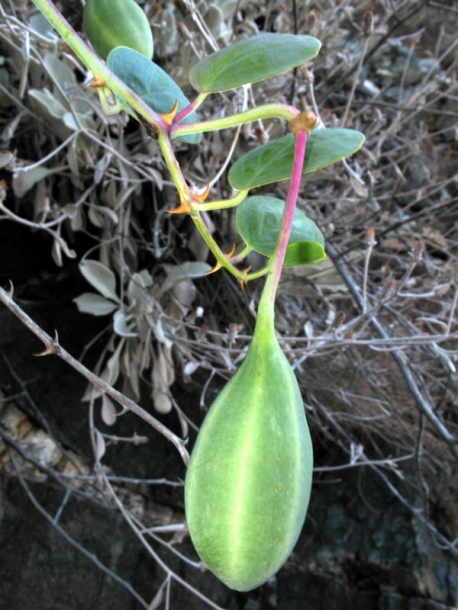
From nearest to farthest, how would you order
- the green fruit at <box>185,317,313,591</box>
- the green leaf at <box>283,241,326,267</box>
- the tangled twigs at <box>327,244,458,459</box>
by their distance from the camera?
the green fruit at <box>185,317,313,591</box>, the green leaf at <box>283,241,326,267</box>, the tangled twigs at <box>327,244,458,459</box>

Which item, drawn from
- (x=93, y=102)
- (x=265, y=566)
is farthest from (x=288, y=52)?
(x=93, y=102)

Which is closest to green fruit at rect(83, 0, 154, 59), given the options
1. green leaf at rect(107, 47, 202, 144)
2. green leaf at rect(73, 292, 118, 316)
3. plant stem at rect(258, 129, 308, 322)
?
green leaf at rect(107, 47, 202, 144)

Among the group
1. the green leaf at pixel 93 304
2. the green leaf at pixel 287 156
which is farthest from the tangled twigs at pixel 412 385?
the green leaf at pixel 287 156

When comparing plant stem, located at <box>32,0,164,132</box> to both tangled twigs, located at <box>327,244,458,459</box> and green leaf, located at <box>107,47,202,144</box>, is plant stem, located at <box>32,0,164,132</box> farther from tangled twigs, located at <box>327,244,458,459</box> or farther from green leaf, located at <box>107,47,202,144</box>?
tangled twigs, located at <box>327,244,458,459</box>

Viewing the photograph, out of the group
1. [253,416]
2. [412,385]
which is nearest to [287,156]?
[253,416]

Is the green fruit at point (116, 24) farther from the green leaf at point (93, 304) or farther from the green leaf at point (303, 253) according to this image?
the green leaf at point (93, 304)

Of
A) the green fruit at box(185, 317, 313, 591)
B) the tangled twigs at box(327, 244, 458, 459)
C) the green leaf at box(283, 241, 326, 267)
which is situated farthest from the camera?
the tangled twigs at box(327, 244, 458, 459)
